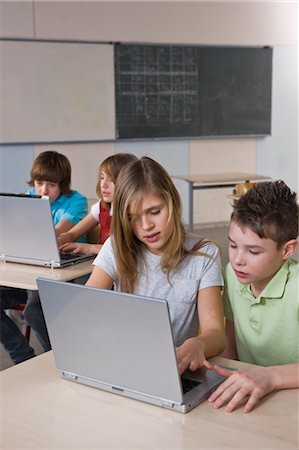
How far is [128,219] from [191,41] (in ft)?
15.1

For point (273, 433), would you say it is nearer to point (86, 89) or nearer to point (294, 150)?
point (86, 89)

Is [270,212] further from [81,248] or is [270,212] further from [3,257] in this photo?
[3,257]

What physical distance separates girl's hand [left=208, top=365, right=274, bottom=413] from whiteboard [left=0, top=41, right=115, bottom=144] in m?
4.16

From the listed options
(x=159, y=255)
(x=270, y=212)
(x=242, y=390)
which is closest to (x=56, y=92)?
(x=159, y=255)

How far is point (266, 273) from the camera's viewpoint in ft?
4.48

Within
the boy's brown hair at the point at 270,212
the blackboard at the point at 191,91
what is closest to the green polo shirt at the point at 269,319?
the boy's brown hair at the point at 270,212

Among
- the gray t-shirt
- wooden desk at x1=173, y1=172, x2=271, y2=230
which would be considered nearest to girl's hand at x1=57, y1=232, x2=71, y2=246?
the gray t-shirt

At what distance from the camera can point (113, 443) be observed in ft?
3.24

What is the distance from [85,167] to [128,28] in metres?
1.33

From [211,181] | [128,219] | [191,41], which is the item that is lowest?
[211,181]

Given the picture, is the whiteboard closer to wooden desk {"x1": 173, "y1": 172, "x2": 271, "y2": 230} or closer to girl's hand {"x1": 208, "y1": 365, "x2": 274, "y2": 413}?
wooden desk {"x1": 173, "y1": 172, "x2": 271, "y2": 230}

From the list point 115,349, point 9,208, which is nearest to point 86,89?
point 9,208

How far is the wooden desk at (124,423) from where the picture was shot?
99 centimetres

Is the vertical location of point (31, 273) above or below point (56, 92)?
below
